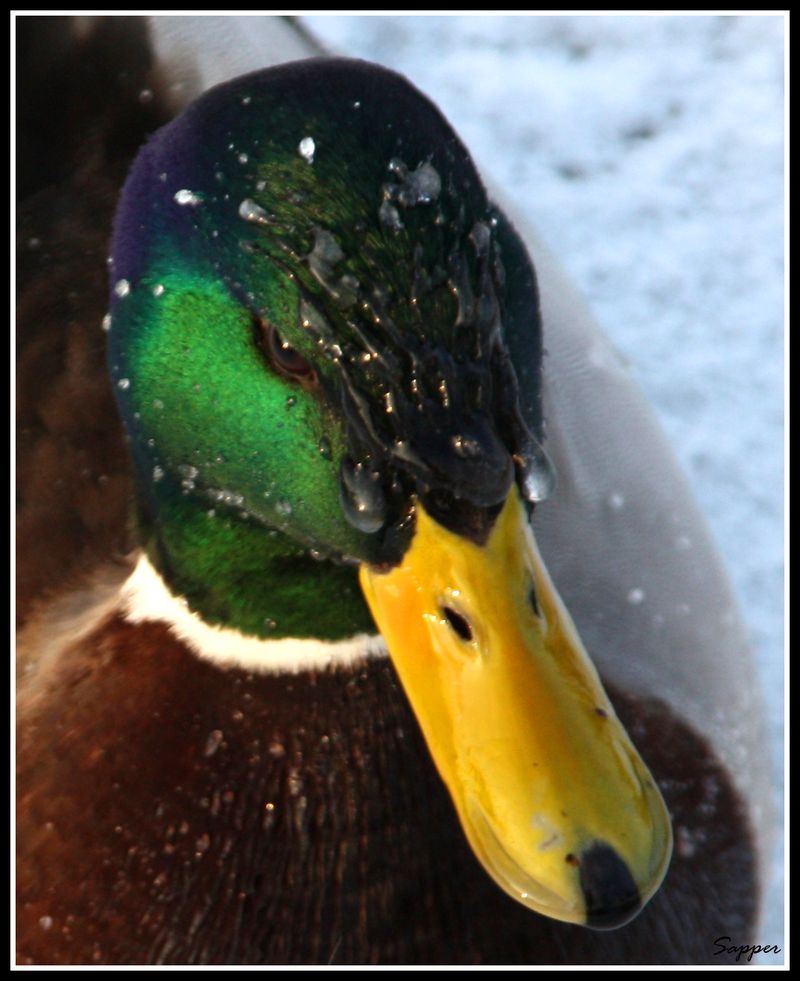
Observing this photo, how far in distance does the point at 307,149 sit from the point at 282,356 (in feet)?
0.61

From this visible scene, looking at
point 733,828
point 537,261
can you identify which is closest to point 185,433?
point 733,828

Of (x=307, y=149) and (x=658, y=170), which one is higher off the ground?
(x=307, y=149)

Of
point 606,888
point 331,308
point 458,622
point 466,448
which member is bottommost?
point 606,888

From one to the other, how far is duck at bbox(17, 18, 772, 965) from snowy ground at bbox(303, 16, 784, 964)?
66 centimetres

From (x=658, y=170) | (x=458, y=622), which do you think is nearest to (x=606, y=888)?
(x=458, y=622)

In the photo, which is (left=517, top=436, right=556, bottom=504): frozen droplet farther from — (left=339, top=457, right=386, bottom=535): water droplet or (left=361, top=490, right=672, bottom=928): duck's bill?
(left=339, top=457, right=386, bottom=535): water droplet

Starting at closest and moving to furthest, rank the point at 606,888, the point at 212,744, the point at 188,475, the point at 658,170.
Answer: the point at 606,888, the point at 188,475, the point at 212,744, the point at 658,170

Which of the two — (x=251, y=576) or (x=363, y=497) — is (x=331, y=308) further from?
(x=251, y=576)

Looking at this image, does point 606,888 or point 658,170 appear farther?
point 658,170

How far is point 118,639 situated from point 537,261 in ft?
3.64

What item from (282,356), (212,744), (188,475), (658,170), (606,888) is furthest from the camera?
(658,170)

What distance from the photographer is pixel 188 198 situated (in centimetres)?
121

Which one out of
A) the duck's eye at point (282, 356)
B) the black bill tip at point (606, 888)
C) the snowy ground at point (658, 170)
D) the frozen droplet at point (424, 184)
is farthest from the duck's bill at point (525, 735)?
the snowy ground at point (658, 170)

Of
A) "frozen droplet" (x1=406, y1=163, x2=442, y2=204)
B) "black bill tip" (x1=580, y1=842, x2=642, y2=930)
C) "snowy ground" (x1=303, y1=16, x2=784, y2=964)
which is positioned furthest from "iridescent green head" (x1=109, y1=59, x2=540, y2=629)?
"snowy ground" (x1=303, y1=16, x2=784, y2=964)
